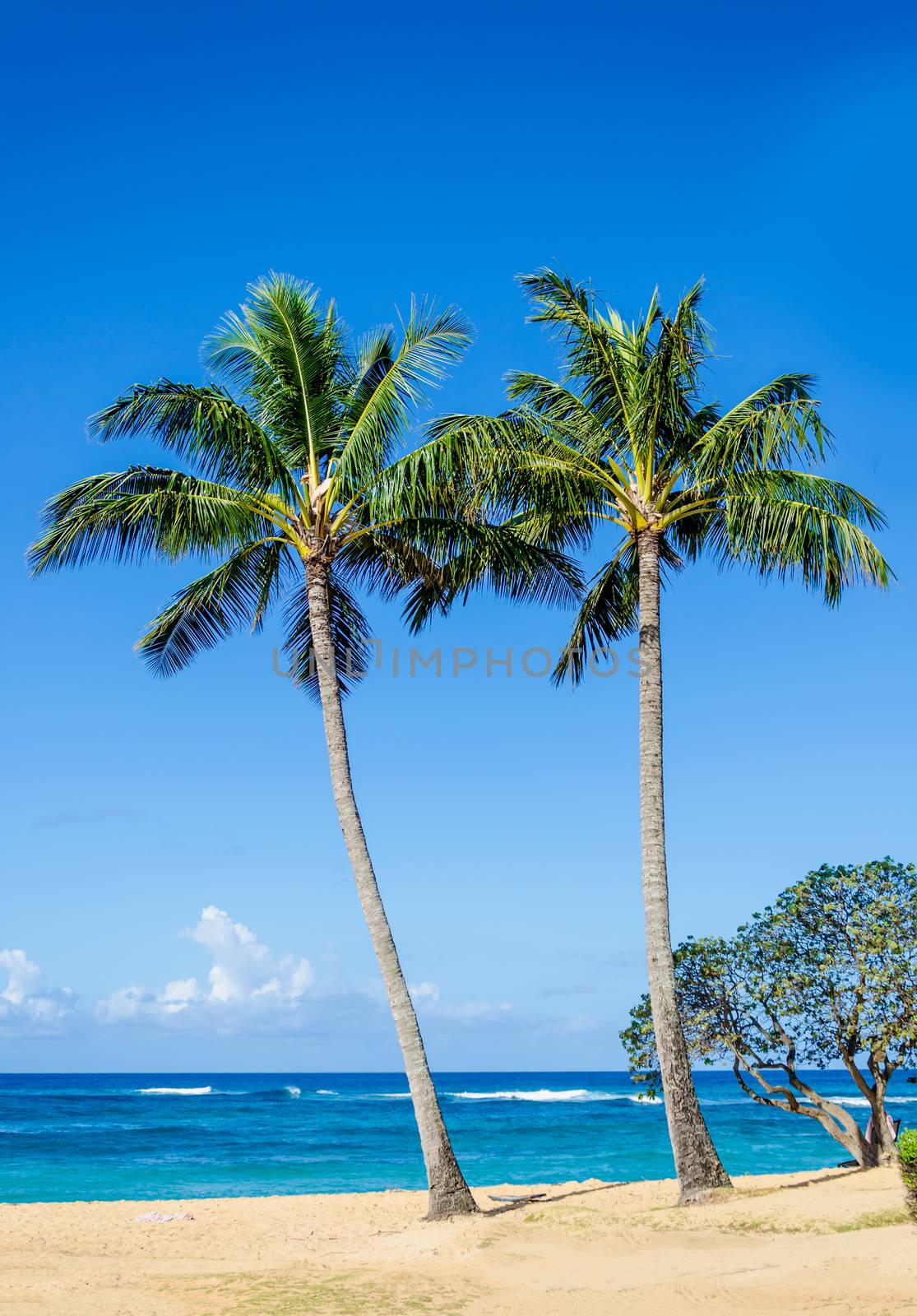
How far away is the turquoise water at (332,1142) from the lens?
93.5 feet

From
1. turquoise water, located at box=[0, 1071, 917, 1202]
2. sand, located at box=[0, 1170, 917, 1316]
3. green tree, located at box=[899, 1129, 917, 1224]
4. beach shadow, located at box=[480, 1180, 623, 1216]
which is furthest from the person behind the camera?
turquoise water, located at box=[0, 1071, 917, 1202]

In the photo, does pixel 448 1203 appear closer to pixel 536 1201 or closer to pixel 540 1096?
pixel 536 1201

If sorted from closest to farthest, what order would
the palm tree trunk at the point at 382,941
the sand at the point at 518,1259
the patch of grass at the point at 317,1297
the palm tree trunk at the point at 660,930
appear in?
the sand at the point at 518,1259 → the patch of grass at the point at 317,1297 → the palm tree trunk at the point at 660,930 → the palm tree trunk at the point at 382,941

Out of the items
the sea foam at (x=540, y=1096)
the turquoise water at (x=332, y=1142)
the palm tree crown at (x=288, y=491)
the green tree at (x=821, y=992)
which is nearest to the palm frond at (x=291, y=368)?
the palm tree crown at (x=288, y=491)

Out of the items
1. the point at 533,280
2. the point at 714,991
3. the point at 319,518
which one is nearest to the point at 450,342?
the point at 533,280

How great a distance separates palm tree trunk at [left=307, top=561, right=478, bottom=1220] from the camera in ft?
42.9

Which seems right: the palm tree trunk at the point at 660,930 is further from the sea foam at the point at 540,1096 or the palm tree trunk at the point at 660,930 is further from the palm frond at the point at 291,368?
the sea foam at the point at 540,1096

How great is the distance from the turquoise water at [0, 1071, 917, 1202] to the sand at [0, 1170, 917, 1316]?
43.9 ft

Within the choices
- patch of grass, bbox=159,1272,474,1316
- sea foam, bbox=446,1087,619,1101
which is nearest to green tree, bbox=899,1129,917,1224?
patch of grass, bbox=159,1272,474,1316

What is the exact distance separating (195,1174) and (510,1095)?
45072mm

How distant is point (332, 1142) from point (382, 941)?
2983 centimetres

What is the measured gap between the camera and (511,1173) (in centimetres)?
2889

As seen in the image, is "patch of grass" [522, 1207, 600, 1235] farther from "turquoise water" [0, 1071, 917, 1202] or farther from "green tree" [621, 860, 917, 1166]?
"turquoise water" [0, 1071, 917, 1202]

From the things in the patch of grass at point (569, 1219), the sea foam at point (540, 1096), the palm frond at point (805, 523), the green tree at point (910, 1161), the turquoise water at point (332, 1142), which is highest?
the palm frond at point (805, 523)
